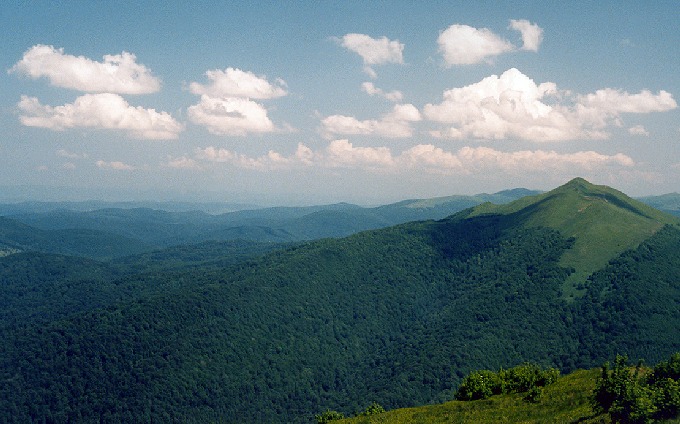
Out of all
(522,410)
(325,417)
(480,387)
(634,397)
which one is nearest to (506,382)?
(480,387)

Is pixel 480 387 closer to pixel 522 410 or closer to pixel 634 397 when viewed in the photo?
pixel 522 410

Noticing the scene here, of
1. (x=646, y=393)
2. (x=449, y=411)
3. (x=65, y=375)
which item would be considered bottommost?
(x=65, y=375)

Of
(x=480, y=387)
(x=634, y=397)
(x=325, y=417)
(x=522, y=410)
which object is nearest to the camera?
(x=634, y=397)

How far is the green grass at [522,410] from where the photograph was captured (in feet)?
168

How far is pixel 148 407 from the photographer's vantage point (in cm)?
18638

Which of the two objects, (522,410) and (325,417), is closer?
(522,410)

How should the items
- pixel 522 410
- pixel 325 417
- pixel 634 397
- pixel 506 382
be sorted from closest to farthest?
pixel 634 397, pixel 522 410, pixel 506 382, pixel 325 417

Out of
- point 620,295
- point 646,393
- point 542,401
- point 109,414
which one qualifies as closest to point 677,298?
point 620,295

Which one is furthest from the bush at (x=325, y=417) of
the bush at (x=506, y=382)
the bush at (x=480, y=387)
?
the bush at (x=506, y=382)

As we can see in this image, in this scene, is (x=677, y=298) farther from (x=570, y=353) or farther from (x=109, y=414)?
(x=109, y=414)

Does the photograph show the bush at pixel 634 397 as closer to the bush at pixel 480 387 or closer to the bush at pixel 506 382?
the bush at pixel 506 382

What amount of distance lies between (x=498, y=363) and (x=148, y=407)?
147m

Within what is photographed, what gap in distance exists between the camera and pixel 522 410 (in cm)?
5750

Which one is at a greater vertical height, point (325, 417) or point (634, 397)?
point (634, 397)
